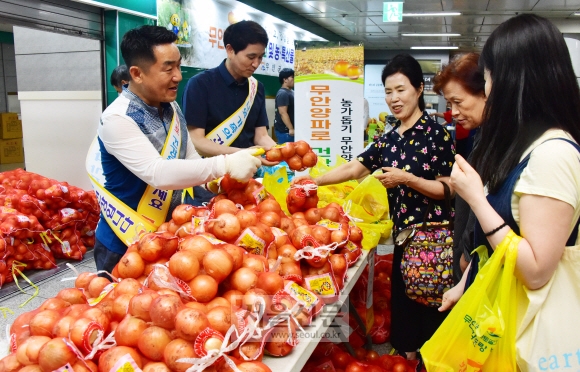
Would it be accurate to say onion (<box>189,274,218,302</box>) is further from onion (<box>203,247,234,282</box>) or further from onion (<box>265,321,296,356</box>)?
onion (<box>265,321,296,356</box>)

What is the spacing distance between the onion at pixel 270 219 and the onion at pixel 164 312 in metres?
0.65

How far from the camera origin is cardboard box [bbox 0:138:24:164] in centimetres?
924

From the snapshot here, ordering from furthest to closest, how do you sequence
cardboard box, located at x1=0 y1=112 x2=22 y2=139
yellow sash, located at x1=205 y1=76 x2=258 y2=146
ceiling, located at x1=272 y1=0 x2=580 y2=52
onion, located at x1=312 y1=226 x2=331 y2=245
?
ceiling, located at x1=272 y1=0 x2=580 y2=52, cardboard box, located at x1=0 y1=112 x2=22 y2=139, yellow sash, located at x1=205 y1=76 x2=258 y2=146, onion, located at x1=312 y1=226 x2=331 y2=245

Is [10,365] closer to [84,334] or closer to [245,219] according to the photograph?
[84,334]

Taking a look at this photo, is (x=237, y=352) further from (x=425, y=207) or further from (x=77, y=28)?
(x=77, y=28)

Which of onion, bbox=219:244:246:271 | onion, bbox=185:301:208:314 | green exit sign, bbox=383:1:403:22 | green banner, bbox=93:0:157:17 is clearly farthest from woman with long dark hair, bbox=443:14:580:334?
green exit sign, bbox=383:1:403:22

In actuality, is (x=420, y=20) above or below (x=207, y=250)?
above

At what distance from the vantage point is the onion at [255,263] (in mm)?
1323

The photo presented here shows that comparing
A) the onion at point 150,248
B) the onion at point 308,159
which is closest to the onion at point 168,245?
the onion at point 150,248

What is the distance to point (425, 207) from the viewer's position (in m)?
2.29

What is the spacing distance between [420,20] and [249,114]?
1071cm

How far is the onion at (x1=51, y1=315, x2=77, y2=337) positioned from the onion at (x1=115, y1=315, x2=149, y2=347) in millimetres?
119

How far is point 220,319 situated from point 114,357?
0.76ft

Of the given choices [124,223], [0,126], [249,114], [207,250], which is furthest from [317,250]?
[0,126]
